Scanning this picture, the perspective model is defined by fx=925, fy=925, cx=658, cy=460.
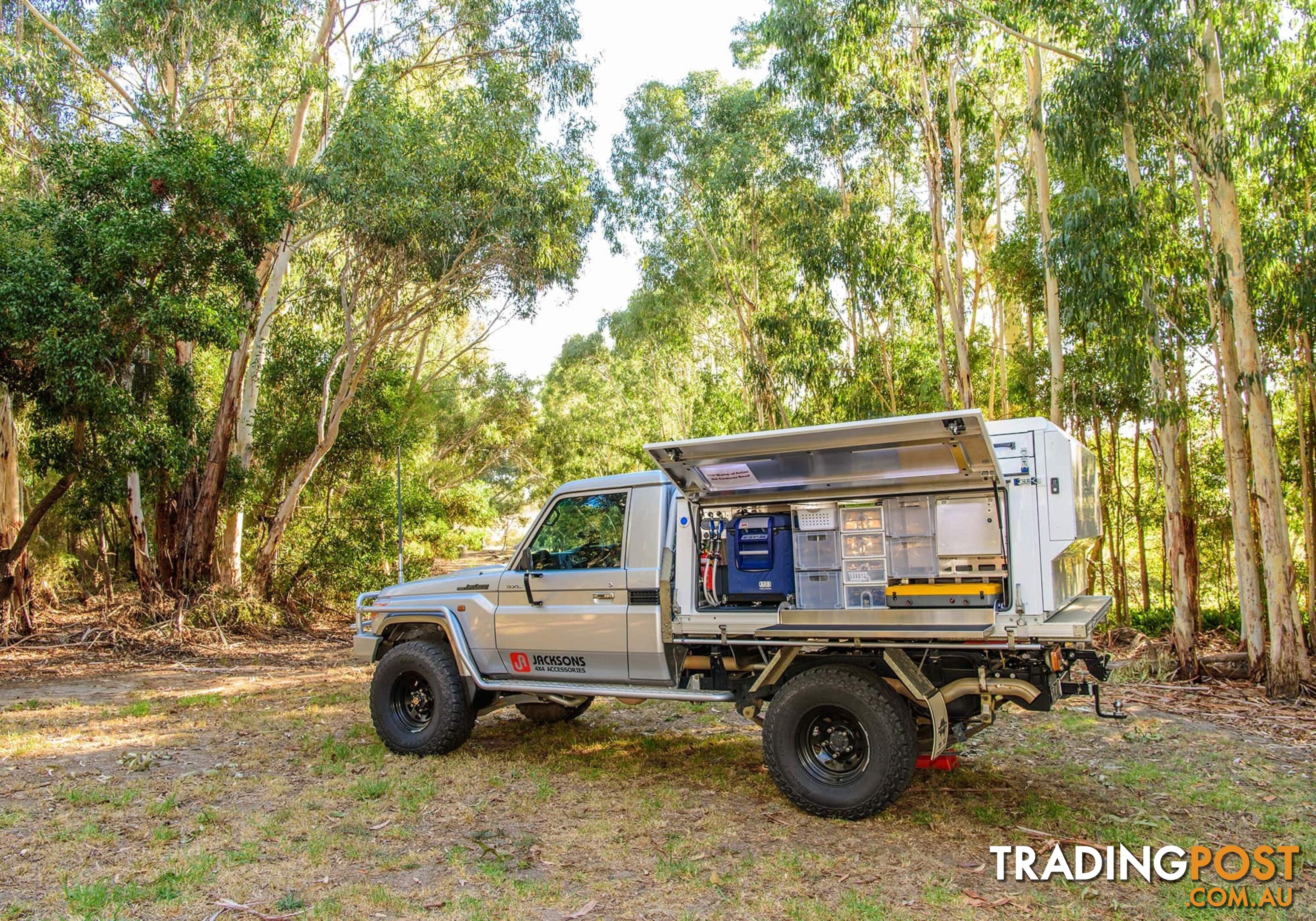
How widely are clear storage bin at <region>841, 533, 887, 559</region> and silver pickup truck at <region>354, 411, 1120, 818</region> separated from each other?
0.03 ft

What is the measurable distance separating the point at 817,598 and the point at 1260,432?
6.63 meters

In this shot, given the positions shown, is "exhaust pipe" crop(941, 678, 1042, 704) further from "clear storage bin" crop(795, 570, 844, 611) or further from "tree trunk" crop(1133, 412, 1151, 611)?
"tree trunk" crop(1133, 412, 1151, 611)

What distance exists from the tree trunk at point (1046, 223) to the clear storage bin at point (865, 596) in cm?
838

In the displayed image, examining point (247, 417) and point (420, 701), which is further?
point (247, 417)

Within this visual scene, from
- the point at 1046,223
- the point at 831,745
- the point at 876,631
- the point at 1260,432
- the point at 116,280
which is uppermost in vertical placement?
the point at 1046,223

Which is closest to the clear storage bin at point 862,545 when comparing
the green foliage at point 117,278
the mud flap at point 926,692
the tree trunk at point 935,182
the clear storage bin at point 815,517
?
the clear storage bin at point 815,517

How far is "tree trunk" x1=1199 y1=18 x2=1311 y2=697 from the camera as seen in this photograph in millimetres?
9578

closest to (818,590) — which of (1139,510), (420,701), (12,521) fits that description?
(420,701)

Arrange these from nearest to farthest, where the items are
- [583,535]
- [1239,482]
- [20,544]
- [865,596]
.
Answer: [865,596] → [583,535] → [1239,482] → [20,544]

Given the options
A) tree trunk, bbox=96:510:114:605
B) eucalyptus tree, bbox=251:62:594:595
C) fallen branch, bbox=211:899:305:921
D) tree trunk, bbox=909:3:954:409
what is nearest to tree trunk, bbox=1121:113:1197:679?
tree trunk, bbox=909:3:954:409

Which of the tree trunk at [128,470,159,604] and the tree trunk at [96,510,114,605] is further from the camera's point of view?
the tree trunk at [96,510,114,605]

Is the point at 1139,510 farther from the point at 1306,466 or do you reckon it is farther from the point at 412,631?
the point at 412,631

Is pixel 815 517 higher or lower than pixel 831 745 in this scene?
higher

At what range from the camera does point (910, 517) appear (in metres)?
5.63
